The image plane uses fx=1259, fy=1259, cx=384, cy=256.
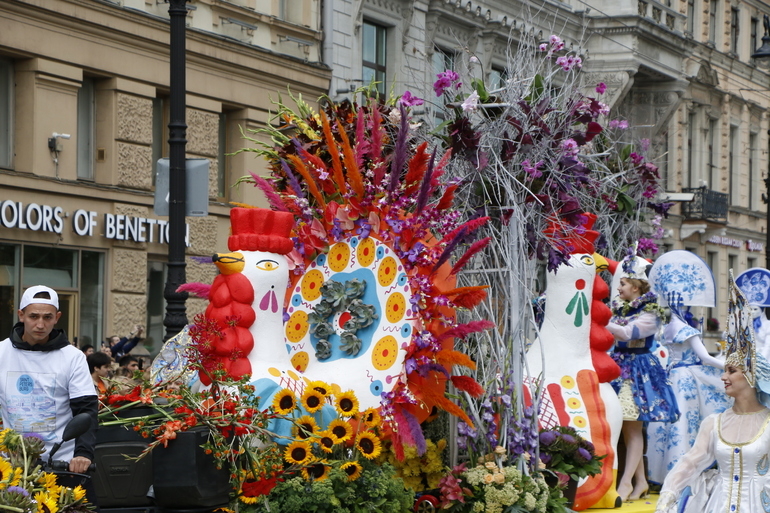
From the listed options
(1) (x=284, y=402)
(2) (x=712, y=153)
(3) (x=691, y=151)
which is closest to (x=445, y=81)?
(1) (x=284, y=402)

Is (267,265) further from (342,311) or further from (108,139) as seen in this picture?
(108,139)

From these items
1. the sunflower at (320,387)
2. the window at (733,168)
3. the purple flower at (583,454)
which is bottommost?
the purple flower at (583,454)

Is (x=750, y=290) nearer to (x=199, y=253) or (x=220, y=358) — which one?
(x=220, y=358)

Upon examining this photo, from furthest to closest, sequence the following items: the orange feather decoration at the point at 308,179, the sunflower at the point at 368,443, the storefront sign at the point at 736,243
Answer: the storefront sign at the point at 736,243
the orange feather decoration at the point at 308,179
the sunflower at the point at 368,443

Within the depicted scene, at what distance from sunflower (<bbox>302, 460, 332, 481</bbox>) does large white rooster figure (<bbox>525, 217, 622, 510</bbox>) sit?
93.9 inches

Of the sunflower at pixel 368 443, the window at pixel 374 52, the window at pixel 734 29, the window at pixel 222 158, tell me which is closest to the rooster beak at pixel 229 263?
the sunflower at pixel 368 443

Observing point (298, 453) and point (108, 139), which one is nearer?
point (298, 453)

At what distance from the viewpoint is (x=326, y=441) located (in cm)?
736

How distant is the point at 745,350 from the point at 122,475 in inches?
133

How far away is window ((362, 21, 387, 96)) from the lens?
22391 millimetres

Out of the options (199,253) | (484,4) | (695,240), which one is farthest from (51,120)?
(695,240)

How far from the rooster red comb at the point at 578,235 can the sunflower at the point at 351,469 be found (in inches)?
90.1

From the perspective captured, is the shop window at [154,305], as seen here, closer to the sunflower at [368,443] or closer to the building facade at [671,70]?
the building facade at [671,70]

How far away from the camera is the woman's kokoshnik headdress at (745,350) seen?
6613mm
